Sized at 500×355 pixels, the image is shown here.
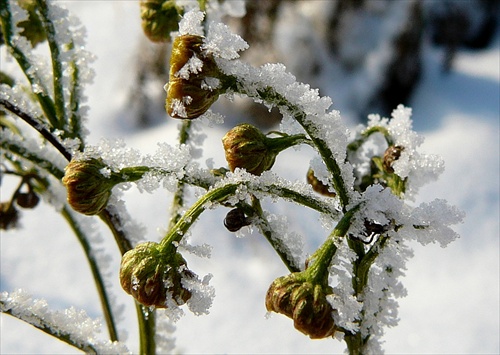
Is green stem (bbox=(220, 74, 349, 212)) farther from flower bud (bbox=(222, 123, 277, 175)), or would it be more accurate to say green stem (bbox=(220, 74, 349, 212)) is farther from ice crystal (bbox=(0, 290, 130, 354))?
ice crystal (bbox=(0, 290, 130, 354))

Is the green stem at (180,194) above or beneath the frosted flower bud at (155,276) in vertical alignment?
above

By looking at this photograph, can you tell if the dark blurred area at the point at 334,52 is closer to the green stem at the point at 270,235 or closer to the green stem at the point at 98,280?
the green stem at the point at 98,280

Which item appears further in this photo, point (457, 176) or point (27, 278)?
point (457, 176)

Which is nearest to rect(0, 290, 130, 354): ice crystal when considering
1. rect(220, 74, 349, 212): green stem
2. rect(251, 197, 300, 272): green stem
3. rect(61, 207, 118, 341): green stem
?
rect(61, 207, 118, 341): green stem

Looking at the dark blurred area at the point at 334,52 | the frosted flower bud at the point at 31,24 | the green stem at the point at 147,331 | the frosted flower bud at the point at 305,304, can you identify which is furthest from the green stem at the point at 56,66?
the dark blurred area at the point at 334,52

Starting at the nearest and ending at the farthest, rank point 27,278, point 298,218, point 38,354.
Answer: point 38,354 → point 27,278 → point 298,218

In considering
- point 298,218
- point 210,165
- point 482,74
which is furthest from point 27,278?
point 482,74

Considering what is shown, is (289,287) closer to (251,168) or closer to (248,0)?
(251,168)

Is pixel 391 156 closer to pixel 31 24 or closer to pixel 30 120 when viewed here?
pixel 30 120
